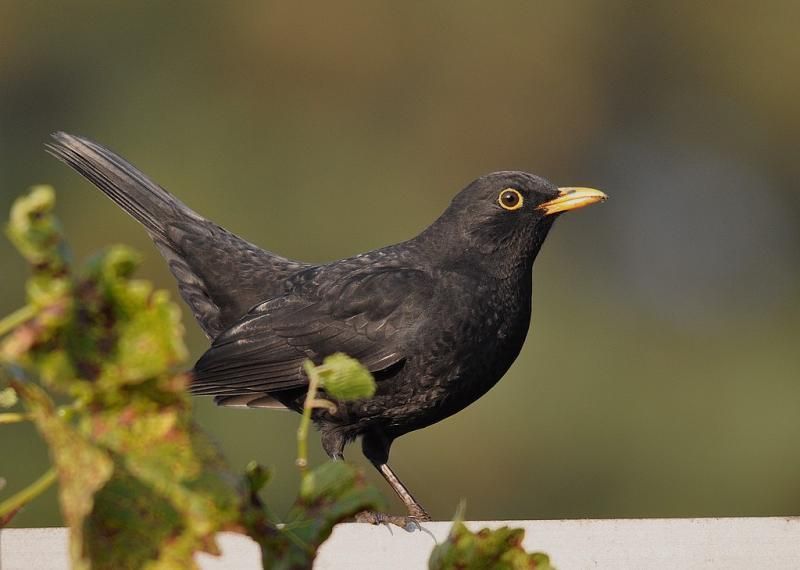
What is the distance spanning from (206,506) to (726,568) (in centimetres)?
154

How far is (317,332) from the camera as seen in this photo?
4008 mm

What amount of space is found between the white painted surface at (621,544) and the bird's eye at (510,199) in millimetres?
1993

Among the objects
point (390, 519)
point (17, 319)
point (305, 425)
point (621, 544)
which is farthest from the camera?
point (390, 519)

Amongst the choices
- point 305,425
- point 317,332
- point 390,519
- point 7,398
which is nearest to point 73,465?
point 305,425

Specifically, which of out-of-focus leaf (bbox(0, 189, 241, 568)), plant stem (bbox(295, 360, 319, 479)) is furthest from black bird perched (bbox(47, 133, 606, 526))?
out-of-focus leaf (bbox(0, 189, 241, 568))

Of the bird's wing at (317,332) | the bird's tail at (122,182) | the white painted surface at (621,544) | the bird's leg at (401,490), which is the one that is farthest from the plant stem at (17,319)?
the bird's tail at (122,182)

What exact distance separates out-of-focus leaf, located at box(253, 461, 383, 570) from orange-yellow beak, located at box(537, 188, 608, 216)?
10.2ft

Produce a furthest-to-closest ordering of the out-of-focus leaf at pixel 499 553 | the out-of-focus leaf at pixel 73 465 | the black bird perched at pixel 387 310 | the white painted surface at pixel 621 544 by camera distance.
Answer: the black bird perched at pixel 387 310 → the white painted surface at pixel 621 544 → the out-of-focus leaf at pixel 499 553 → the out-of-focus leaf at pixel 73 465

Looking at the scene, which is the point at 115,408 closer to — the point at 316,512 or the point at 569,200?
the point at 316,512

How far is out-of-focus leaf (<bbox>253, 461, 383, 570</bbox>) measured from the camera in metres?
0.79

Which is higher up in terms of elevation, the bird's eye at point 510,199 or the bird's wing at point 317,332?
the bird's eye at point 510,199

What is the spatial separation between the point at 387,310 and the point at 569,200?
2.41 ft

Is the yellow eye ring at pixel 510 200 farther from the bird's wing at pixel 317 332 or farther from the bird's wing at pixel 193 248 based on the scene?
the bird's wing at pixel 193 248

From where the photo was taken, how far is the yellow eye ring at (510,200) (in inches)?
157
